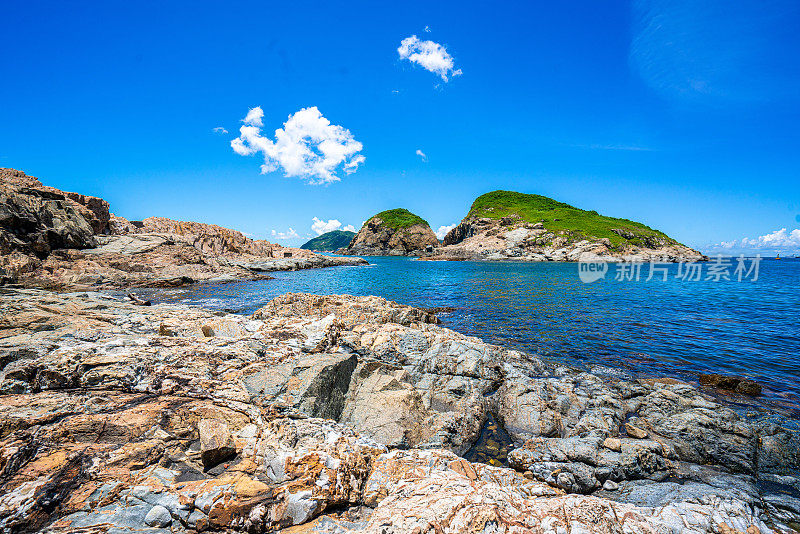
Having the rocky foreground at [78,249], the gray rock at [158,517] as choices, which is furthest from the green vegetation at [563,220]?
the gray rock at [158,517]

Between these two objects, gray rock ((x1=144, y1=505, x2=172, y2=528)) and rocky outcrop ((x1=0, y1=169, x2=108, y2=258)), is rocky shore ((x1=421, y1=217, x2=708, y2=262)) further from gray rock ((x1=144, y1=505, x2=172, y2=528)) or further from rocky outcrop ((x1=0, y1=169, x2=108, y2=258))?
gray rock ((x1=144, y1=505, x2=172, y2=528))

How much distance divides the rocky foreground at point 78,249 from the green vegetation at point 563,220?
395ft

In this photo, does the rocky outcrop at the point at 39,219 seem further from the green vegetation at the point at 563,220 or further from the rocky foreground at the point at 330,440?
the green vegetation at the point at 563,220

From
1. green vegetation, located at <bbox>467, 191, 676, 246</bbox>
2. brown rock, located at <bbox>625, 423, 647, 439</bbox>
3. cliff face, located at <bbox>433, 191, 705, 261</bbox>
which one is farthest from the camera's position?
green vegetation, located at <bbox>467, 191, 676, 246</bbox>

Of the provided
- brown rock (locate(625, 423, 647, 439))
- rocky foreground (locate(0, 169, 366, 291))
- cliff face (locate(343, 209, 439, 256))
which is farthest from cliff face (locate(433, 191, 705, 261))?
brown rock (locate(625, 423, 647, 439))

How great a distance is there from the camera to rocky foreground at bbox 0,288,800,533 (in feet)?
15.4

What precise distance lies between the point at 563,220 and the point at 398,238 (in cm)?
8784

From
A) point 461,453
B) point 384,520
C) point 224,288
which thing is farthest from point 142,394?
point 224,288

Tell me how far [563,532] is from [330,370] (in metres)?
6.63

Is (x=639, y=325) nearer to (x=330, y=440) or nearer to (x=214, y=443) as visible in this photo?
(x=330, y=440)

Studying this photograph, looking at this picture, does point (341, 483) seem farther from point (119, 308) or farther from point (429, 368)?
point (119, 308)

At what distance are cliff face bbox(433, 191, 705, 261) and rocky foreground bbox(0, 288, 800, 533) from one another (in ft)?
359

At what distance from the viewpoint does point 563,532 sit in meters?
4.35

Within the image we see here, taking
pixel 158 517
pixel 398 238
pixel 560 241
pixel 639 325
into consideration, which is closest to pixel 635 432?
pixel 158 517
